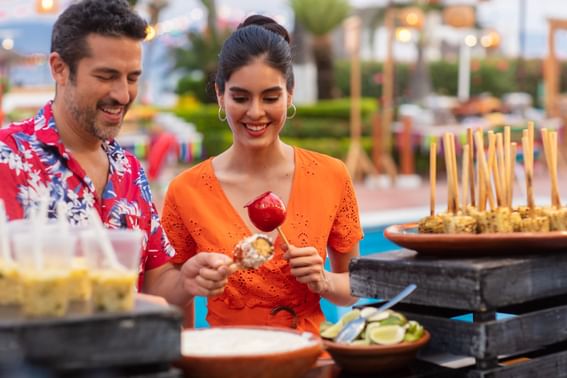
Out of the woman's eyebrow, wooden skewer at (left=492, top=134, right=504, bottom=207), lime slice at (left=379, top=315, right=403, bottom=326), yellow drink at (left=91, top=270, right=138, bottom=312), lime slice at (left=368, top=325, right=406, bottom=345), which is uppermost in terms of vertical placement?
the woman's eyebrow

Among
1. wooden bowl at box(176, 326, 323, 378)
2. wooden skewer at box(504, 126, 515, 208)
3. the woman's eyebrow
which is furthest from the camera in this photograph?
the woman's eyebrow

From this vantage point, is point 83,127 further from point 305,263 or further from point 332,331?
point 332,331

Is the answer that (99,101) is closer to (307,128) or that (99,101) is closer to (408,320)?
(408,320)

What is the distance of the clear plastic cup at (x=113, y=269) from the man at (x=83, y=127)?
719 mm

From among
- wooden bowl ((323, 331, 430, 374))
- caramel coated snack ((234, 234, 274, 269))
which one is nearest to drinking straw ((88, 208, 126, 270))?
caramel coated snack ((234, 234, 274, 269))

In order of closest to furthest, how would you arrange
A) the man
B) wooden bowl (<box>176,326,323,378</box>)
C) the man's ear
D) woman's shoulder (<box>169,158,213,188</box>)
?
wooden bowl (<box>176,326,323,378</box>), the man, the man's ear, woman's shoulder (<box>169,158,213,188</box>)

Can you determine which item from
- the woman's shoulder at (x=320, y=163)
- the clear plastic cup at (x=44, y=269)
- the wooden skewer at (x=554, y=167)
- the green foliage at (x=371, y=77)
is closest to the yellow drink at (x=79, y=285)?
the clear plastic cup at (x=44, y=269)

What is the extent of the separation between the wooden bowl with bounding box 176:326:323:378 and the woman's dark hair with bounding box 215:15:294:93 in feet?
4.11

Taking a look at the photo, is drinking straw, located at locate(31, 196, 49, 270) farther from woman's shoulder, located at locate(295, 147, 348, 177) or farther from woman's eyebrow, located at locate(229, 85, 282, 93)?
woman's shoulder, located at locate(295, 147, 348, 177)

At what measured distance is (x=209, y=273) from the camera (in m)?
2.71

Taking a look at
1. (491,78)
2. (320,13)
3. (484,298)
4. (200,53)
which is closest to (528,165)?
(484,298)

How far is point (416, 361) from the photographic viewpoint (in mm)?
2598

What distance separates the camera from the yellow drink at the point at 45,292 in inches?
73.6

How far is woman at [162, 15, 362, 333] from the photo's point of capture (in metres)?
3.27
